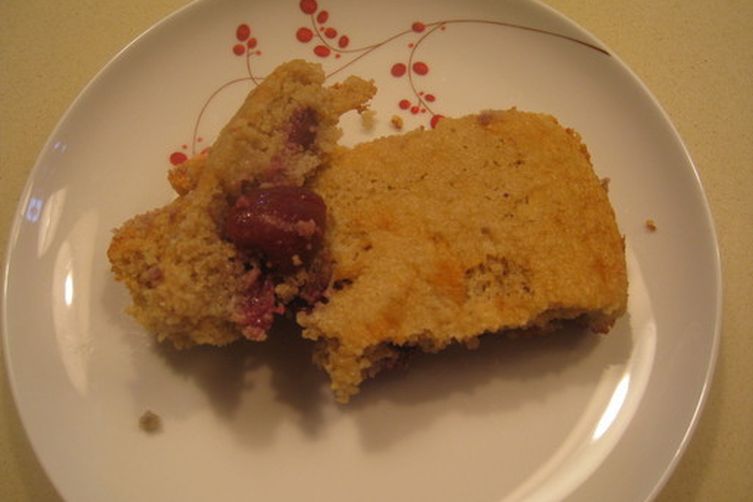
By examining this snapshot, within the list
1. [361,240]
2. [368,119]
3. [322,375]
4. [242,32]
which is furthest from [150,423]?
[242,32]

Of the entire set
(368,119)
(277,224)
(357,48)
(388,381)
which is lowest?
(388,381)

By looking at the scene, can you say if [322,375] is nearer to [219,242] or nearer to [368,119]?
[219,242]

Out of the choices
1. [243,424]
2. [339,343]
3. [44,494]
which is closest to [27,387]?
[44,494]

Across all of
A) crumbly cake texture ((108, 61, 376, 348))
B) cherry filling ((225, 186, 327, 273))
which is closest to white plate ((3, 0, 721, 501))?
crumbly cake texture ((108, 61, 376, 348))

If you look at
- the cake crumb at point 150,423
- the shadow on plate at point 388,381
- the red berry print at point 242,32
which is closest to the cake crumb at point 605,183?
the shadow on plate at point 388,381

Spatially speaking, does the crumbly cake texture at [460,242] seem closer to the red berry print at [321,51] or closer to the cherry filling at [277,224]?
the cherry filling at [277,224]
